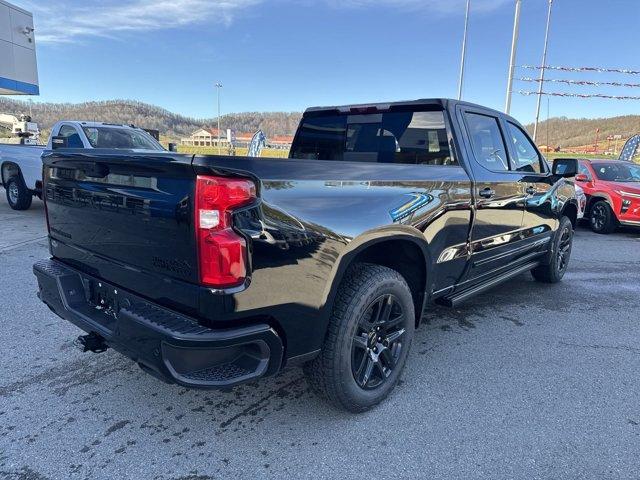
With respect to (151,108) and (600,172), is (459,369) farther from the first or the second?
(151,108)

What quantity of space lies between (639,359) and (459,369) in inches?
59.4

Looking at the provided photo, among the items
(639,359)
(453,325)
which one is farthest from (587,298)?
(453,325)

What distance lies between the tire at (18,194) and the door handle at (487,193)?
9.98m

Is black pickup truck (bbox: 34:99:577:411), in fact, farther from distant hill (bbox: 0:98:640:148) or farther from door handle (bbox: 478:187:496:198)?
distant hill (bbox: 0:98:640:148)

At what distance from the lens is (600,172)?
382 inches

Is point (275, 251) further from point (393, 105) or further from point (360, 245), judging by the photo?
point (393, 105)

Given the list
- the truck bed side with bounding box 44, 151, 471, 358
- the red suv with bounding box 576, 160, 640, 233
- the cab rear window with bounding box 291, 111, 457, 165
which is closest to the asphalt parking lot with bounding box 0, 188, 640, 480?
the truck bed side with bounding box 44, 151, 471, 358

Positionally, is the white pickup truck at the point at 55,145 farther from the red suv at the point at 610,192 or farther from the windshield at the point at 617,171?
the windshield at the point at 617,171

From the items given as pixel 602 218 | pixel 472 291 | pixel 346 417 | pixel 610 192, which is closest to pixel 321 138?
pixel 472 291

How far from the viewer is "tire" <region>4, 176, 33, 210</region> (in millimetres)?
9906

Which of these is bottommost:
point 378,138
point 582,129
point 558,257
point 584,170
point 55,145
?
point 558,257

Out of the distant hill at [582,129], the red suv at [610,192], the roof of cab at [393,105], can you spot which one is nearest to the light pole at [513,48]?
the red suv at [610,192]

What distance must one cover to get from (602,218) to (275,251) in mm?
9624

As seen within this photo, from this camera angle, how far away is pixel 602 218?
945cm
